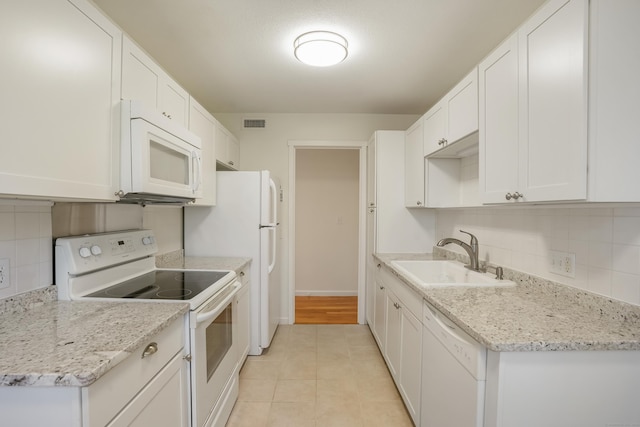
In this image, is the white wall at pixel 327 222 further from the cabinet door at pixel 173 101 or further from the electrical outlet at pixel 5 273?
the electrical outlet at pixel 5 273

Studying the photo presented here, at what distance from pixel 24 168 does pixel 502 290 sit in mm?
2105

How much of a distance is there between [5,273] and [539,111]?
2.25 meters

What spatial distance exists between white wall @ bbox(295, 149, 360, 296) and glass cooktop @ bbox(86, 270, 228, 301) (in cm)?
265

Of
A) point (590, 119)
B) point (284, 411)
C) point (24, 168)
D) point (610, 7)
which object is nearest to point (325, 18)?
point (610, 7)

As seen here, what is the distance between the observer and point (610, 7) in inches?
38.7

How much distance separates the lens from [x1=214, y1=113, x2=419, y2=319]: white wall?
3379 millimetres

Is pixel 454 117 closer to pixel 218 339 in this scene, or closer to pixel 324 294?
pixel 218 339

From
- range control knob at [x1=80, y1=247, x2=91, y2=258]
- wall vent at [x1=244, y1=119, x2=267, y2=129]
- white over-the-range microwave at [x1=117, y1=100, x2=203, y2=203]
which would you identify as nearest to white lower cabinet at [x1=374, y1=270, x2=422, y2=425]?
white over-the-range microwave at [x1=117, y1=100, x2=203, y2=203]

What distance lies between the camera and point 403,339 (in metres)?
1.93

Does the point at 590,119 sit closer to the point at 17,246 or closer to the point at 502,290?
the point at 502,290

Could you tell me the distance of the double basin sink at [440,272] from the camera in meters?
1.93

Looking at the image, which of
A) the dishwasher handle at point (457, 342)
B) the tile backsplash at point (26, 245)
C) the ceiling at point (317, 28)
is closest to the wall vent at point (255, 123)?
the ceiling at point (317, 28)

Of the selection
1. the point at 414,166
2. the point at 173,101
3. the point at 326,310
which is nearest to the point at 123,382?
the point at 173,101

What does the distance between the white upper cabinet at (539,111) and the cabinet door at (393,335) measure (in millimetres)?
1014
